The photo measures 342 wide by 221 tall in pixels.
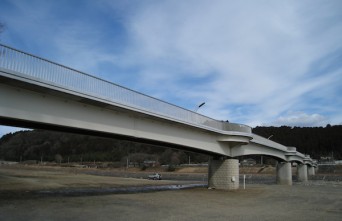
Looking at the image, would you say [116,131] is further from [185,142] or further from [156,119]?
[185,142]

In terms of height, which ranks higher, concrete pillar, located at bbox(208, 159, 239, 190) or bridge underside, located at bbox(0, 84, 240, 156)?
bridge underside, located at bbox(0, 84, 240, 156)

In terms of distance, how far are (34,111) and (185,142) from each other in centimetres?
1539

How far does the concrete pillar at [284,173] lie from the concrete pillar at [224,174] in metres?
28.5

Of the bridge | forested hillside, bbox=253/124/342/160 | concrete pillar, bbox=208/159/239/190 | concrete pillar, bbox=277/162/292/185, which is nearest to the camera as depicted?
the bridge

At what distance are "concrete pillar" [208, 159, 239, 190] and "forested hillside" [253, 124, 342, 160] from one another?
142263 mm

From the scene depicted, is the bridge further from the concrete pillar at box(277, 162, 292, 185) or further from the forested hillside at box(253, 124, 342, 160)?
the forested hillside at box(253, 124, 342, 160)

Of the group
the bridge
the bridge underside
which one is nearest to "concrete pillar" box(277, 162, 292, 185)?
the bridge

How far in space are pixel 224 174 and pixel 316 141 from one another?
15724cm

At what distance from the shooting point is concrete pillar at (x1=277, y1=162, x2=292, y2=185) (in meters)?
61.3

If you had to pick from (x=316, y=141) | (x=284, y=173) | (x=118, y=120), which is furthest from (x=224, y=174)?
(x=316, y=141)

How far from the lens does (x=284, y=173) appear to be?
6259cm

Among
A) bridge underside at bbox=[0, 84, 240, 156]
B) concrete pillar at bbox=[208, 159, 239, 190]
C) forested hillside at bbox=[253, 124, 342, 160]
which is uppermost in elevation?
forested hillside at bbox=[253, 124, 342, 160]

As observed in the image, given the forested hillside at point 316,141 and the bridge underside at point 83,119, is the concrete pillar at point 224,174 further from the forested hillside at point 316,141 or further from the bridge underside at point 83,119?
the forested hillside at point 316,141

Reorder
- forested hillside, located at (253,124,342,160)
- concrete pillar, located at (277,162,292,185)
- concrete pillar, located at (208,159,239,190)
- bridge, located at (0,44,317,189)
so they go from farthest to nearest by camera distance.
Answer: forested hillside, located at (253,124,342,160)
concrete pillar, located at (277,162,292,185)
concrete pillar, located at (208,159,239,190)
bridge, located at (0,44,317,189)
